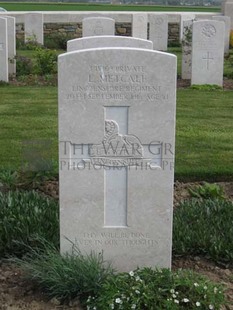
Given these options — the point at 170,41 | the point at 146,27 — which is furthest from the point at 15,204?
the point at 170,41

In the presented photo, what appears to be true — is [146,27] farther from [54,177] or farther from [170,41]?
[54,177]

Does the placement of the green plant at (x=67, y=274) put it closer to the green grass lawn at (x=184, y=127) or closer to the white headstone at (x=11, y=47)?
the green grass lawn at (x=184, y=127)

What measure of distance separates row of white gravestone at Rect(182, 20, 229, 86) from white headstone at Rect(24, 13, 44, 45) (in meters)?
7.88

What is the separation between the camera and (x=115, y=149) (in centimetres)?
404

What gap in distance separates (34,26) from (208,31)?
28.1 feet

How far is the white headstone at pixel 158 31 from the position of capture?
19.4m

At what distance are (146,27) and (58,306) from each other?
17.1 metres

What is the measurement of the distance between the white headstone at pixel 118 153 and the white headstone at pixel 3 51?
27.7 feet

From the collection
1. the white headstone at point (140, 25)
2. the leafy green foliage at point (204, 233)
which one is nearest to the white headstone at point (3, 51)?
the leafy green foliage at point (204, 233)

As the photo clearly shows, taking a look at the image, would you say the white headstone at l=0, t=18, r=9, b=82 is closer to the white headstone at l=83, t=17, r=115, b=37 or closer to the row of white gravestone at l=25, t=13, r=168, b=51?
the white headstone at l=83, t=17, r=115, b=37

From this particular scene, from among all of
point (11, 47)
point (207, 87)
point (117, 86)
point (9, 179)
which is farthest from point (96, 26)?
point (117, 86)

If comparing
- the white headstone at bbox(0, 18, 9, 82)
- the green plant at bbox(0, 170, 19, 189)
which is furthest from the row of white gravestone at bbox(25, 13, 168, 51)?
the green plant at bbox(0, 170, 19, 189)

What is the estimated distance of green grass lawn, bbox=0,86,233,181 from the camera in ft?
22.5

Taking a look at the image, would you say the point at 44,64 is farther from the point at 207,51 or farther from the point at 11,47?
the point at 207,51
